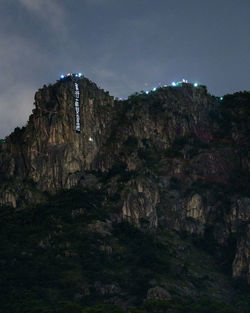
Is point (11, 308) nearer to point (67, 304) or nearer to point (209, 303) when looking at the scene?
point (67, 304)

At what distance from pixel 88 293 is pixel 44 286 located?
11.7 metres

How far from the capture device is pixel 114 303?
19162 cm

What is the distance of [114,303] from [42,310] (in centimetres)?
2142

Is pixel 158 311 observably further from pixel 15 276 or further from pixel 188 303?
pixel 15 276

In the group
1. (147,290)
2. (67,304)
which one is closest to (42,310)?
(67,304)

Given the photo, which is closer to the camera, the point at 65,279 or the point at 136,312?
the point at 136,312

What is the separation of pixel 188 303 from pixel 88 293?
25.5 metres

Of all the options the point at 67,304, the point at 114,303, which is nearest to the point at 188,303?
the point at 114,303

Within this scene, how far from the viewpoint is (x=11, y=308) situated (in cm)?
18288

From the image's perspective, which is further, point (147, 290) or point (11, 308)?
point (147, 290)

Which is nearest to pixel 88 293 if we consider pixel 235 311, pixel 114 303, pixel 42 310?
pixel 114 303

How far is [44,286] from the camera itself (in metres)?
197

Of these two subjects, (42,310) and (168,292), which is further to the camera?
(168,292)

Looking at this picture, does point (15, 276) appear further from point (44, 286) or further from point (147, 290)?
point (147, 290)
